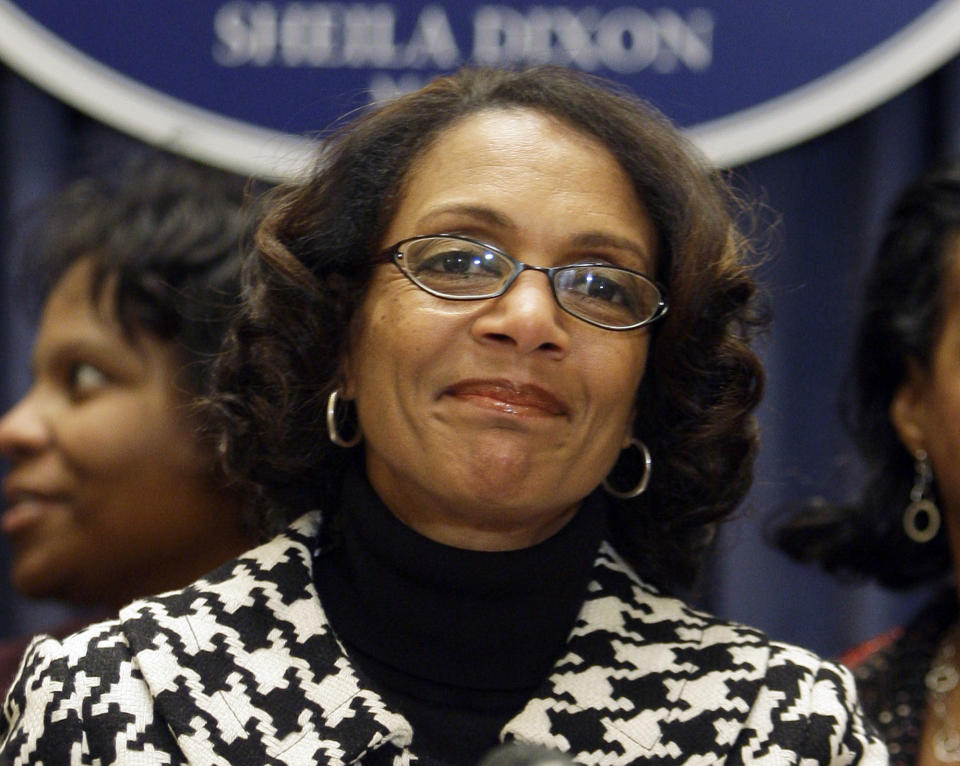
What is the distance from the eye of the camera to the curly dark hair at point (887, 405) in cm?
214

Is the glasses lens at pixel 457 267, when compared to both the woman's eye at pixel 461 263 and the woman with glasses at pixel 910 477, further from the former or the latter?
the woman with glasses at pixel 910 477

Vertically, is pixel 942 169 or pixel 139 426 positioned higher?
pixel 942 169

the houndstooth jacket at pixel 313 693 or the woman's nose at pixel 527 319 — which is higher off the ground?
the woman's nose at pixel 527 319

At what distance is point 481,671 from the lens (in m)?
1.57

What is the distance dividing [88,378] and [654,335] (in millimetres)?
945

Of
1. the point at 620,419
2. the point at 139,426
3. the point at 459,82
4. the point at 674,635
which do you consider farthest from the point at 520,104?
the point at 139,426

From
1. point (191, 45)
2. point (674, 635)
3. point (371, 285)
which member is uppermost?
point (191, 45)

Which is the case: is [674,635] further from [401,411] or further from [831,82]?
[831,82]

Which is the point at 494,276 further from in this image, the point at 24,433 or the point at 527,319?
the point at 24,433

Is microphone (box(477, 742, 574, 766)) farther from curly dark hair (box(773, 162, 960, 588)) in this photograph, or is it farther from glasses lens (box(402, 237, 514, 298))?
curly dark hair (box(773, 162, 960, 588))

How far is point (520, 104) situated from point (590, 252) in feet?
0.75

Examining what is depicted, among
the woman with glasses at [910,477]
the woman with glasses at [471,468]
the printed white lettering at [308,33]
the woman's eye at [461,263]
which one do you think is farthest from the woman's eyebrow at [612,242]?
the printed white lettering at [308,33]

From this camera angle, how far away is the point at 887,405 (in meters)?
2.21

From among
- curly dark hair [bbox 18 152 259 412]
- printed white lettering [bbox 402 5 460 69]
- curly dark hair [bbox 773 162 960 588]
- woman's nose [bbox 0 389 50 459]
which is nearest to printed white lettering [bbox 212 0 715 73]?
printed white lettering [bbox 402 5 460 69]
